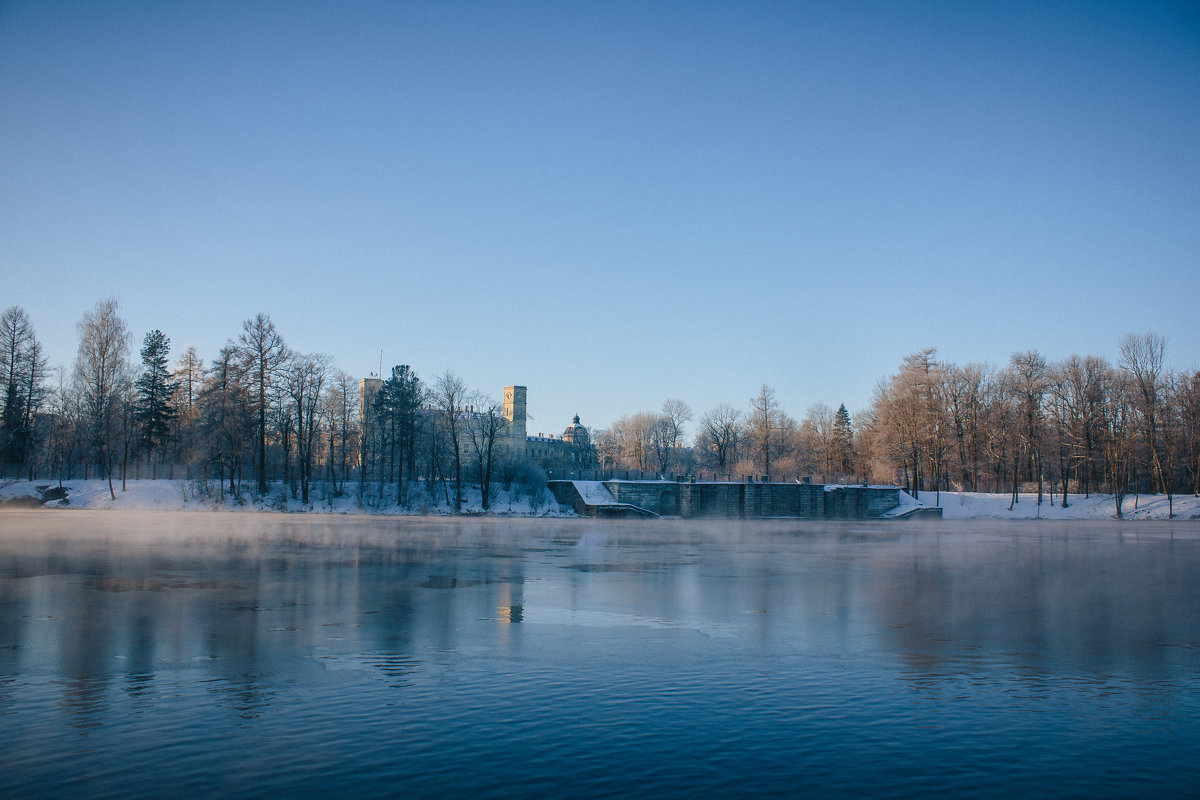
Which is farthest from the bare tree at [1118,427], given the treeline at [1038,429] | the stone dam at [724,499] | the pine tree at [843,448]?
the pine tree at [843,448]

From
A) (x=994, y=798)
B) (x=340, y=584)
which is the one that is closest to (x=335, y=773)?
(x=994, y=798)

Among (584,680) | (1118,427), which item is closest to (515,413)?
(1118,427)

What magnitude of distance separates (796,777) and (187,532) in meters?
32.6

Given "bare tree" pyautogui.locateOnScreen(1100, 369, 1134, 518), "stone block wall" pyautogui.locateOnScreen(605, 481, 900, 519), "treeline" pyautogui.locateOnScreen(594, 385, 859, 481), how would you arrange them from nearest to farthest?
"bare tree" pyautogui.locateOnScreen(1100, 369, 1134, 518) < "stone block wall" pyautogui.locateOnScreen(605, 481, 900, 519) < "treeline" pyautogui.locateOnScreen(594, 385, 859, 481)

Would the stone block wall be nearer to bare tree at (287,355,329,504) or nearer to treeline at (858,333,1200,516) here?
treeline at (858,333,1200,516)

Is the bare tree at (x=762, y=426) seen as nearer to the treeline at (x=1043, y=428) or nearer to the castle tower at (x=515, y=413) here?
the treeline at (x=1043, y=428)

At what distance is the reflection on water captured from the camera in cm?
716

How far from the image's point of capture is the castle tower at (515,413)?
12719 cm

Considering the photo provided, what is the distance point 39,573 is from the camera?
19500 millimetres

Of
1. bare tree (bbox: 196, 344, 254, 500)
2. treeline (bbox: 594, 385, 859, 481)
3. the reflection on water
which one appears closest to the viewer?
the reflection on water

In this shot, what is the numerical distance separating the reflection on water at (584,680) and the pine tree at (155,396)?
1612 inches

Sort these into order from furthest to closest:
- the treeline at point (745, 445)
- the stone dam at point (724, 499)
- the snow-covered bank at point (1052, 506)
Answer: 1. the treeline at point (745, 445)
2. the stone dam at point (724, 499)
3. the snow-covered bank at point (1052, 506)

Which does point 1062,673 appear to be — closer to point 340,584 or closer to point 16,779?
point 16,779

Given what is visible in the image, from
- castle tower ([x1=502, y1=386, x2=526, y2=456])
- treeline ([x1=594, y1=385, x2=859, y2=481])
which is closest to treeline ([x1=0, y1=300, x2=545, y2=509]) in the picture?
treeline ([x1=594, y1=385, x2=859, y2=481])
